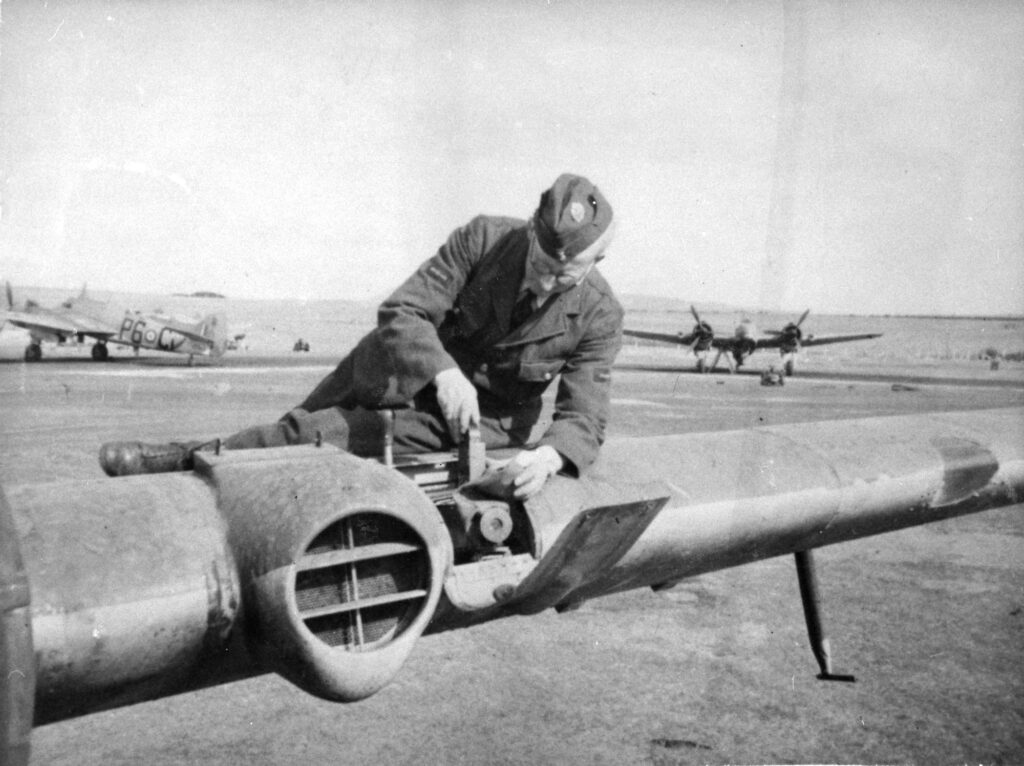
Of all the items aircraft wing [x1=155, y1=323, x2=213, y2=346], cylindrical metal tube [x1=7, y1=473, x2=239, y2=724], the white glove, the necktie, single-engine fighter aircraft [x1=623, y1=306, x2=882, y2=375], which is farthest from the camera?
single-engine fighter aircraft [x1=623, y1=306, x2=882, y2=375]

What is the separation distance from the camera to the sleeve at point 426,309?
244 cm

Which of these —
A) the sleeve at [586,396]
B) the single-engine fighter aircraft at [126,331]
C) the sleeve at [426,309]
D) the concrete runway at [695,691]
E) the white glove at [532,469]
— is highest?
the sleeve at [426,309]

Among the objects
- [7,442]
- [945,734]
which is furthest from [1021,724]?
[7,442]

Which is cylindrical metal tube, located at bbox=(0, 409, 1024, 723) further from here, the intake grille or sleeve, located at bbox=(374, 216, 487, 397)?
sleeve, located at bbox=(374, 216, 487, 397)

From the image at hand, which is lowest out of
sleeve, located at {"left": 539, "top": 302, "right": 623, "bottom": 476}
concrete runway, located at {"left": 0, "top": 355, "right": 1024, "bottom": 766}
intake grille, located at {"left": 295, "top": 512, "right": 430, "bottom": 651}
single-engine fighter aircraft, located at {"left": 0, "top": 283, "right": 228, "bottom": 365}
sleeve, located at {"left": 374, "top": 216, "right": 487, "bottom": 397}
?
single-engine fighter aircraft, located at {"left": 0, "top": 283, "right": 228, "bottom": 365}

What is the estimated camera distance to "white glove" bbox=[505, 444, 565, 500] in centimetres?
222

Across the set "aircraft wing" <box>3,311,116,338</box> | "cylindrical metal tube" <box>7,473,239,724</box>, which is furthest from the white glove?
"aircraft wing" <box>3,311,116,338</box>

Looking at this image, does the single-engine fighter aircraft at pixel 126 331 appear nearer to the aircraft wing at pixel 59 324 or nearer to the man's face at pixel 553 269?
the aircraft wing at pixel 59 324

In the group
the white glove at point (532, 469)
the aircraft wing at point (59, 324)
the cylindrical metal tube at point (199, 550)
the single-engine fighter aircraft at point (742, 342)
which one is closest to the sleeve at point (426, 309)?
the white glove at point (532, 469)

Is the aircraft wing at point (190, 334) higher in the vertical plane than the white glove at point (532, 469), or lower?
lower

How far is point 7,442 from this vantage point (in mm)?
9562

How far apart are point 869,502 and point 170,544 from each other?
2.48m

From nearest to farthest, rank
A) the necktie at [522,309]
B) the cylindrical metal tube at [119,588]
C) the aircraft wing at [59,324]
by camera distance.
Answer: the cylindrical metal tube at [119,588] < the necktie at [522,309] < the aircraft wing at [59,324]

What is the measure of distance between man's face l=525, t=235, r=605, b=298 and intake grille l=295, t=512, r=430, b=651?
107 cm
